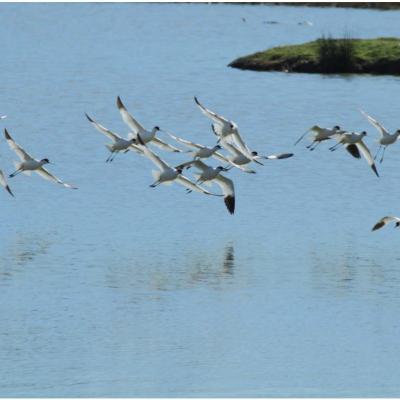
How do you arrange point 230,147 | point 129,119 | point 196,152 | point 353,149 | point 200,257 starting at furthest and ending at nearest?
point 353,149 → point 230,147 → point 196,152 → point 200,257 → point 129,119

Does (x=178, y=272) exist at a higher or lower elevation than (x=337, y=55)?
higher

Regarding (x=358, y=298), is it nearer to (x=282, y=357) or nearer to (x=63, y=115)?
(x=282, y=357)

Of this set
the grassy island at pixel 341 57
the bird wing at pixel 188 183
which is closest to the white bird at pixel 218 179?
the bird wing at pixel 188 183

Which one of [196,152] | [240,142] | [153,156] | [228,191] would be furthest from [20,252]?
[240,142]

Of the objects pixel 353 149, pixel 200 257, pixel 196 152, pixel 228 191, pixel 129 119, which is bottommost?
pixel 200 257

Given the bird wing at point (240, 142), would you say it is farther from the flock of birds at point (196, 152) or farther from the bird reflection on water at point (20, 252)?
the bird reflection on water at point (20, 252)

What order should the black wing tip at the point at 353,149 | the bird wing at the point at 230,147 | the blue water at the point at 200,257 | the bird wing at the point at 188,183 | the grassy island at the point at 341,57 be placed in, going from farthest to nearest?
the grassy island at the point at 341,57
the black wing tip at the point at 353,149
the bird wing at the point at 230,147
the bird wing at the point at 188,183
the blue water at the point at 200,257

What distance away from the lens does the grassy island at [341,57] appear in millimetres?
56094

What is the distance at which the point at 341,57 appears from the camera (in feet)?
183

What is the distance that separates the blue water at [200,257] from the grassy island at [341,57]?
0.43 meters

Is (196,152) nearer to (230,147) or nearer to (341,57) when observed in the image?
(230,147)

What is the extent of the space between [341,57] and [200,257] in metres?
27.5

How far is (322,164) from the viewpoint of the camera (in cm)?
4122

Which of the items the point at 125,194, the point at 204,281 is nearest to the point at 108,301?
the point at 204,281
